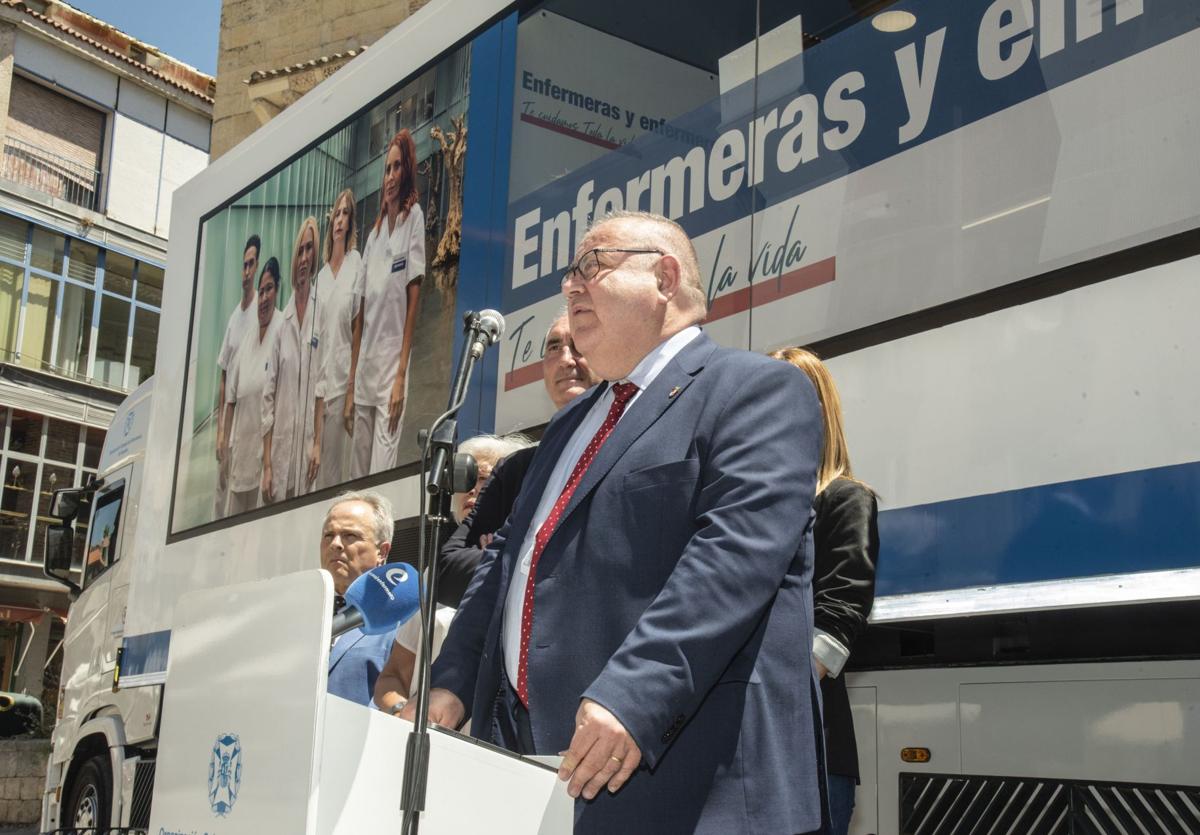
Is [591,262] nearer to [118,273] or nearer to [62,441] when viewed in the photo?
[62,441]

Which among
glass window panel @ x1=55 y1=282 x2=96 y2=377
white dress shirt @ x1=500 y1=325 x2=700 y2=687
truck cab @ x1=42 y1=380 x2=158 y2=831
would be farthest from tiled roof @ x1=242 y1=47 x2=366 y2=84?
white dress shirt @ x1=500 y1=325 x2=700 y2=687

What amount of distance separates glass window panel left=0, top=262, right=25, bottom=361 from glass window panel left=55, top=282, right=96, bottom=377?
942mm

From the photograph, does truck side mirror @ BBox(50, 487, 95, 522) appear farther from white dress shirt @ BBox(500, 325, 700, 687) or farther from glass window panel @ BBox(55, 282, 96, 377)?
glass window panel @ BBox(55, 282, 96, 377)

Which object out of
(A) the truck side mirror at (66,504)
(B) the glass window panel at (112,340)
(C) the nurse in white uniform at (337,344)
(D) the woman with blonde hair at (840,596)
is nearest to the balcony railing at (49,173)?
(B) the glass window panel at (112,340)

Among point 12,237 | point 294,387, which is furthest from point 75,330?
point 294,387

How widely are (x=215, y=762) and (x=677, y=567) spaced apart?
74 cm

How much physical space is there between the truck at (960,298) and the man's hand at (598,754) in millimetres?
785

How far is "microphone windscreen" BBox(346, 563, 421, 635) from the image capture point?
239 cm

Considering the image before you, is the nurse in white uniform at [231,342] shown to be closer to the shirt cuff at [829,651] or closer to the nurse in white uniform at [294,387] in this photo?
the nurse in white uniform at [294,387]

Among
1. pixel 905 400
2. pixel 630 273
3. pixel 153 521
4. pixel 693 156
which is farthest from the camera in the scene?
pixel 153 521

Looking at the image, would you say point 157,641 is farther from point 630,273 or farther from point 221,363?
point 630,273

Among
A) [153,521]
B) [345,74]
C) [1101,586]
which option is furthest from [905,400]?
[153,521]

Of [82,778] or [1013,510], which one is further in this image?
[82,778]

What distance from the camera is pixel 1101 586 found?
2412 millimetres
